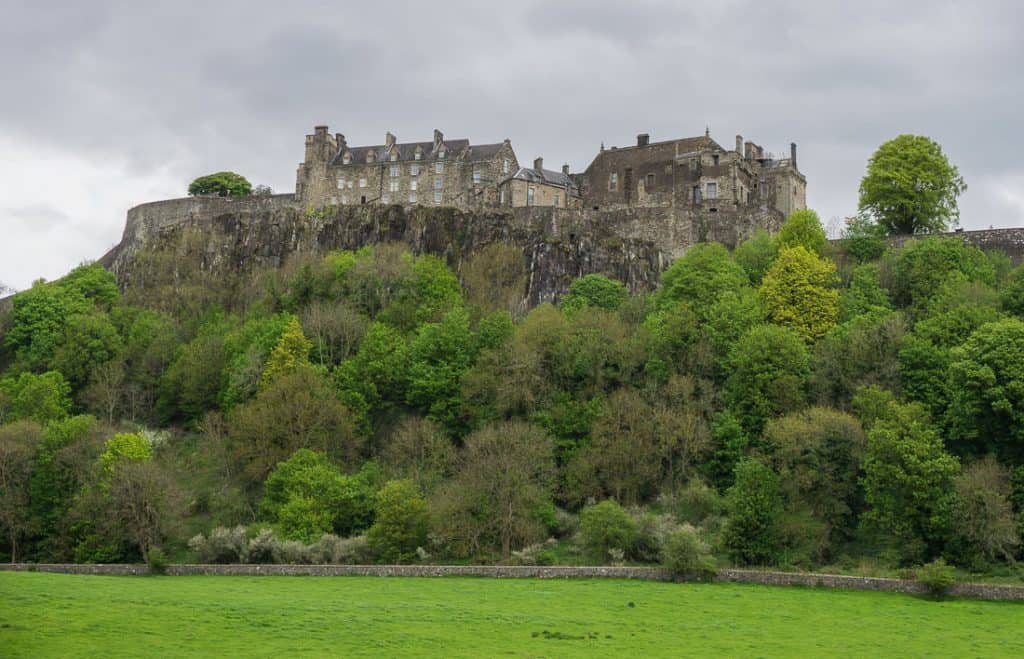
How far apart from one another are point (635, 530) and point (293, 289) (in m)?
35.4

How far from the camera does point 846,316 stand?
62531 millimetres

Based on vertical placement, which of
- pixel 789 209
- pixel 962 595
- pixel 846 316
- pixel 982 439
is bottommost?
pixel 962 595

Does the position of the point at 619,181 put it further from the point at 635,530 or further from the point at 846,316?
the point at 635,530

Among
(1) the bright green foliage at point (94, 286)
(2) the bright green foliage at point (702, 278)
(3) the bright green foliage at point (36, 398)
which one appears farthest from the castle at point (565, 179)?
(3) the bright green foliage at point (36, 398)

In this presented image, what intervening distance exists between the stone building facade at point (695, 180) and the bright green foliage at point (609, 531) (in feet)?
111

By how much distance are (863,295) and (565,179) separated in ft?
98.4

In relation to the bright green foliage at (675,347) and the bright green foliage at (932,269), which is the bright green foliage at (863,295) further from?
the bright green foliage at (675,347)

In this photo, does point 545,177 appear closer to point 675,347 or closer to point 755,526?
point 675,347

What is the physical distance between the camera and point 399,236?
266ft

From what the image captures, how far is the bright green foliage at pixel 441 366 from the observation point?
61438 millimetres

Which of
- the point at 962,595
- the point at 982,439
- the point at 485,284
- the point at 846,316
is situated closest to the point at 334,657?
the point at 962,595

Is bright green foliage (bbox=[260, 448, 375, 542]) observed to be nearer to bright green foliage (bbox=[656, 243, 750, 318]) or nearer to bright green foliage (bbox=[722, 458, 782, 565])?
bright green foliage (bbox=[722, 458, 782, 565])

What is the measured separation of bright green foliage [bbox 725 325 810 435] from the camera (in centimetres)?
5491

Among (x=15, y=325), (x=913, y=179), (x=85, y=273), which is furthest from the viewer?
(x=85, y=273)
